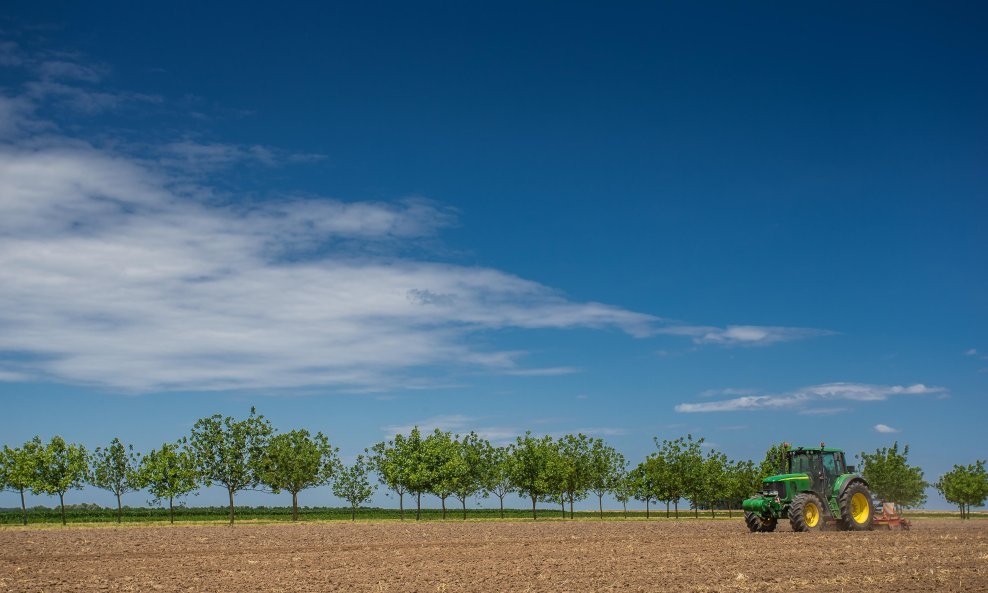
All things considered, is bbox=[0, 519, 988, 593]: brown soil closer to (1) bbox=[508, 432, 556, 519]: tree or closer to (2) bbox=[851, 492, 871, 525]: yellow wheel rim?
(2) bbox=[851, 492, 871, 525]: yellow wheel rim

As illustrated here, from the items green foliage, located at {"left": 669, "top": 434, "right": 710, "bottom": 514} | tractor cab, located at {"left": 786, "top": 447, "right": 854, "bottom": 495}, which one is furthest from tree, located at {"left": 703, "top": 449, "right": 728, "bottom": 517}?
tractor cab, located at {"left": 786, "top": 447, "right": 854, "bottom": 495}

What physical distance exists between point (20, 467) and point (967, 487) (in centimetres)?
9997

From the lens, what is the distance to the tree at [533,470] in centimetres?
8012

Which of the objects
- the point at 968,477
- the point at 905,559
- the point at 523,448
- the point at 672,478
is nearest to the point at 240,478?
the point at 523,448

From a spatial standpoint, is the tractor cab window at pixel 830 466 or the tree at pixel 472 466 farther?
the tree at pixel 472 466

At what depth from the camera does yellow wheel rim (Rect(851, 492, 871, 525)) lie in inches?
1503

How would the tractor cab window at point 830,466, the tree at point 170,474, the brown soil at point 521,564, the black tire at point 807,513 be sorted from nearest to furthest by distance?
the brown soil at point 521,564
the black tire at point 807,513
the tractor cab window at point 830,466
the tree at point 170,474

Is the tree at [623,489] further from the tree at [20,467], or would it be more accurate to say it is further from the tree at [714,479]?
the tree at [20,467]

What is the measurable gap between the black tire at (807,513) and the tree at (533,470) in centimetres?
4421

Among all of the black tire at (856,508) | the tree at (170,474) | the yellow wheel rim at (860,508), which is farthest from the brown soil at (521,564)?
the tree at (170,474)

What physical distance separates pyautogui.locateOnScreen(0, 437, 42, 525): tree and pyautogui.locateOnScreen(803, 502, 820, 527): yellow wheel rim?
224ft

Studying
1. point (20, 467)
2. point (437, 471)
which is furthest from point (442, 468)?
point (20, 467)

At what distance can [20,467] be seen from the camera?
7650 centimetres

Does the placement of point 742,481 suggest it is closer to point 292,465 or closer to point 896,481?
point 896,481
